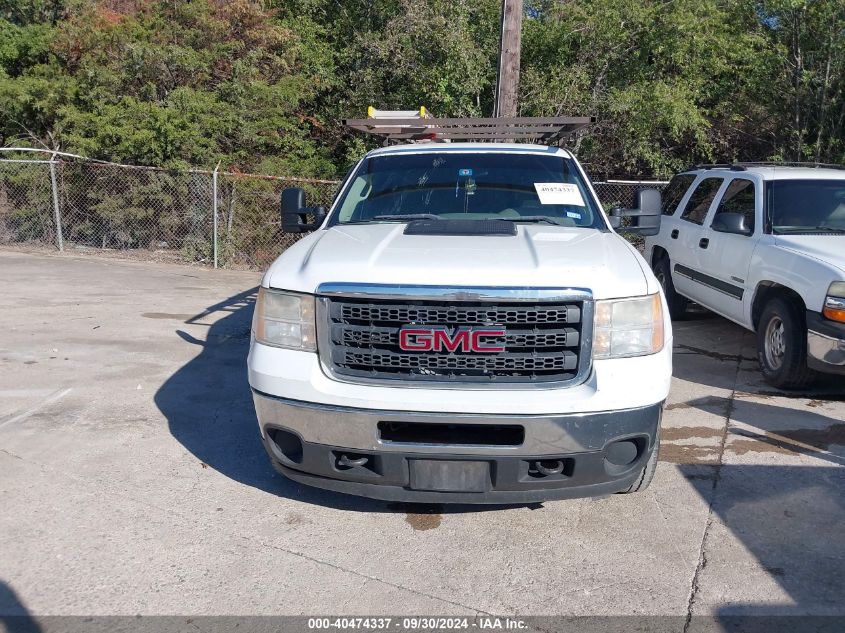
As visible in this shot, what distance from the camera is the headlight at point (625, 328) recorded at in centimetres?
351

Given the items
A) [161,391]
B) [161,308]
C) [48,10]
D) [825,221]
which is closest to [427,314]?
[161,391]

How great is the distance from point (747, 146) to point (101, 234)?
41.8 ft

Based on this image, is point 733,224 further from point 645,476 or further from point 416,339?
point 416,339

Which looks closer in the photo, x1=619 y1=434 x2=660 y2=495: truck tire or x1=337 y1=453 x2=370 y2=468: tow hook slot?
x1=337 y1=453 x2=370 y2=468: tow hook slot

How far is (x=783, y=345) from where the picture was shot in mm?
6234

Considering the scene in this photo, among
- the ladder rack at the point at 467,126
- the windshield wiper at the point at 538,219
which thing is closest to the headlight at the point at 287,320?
Answer: the windshield wiper at the point at 538,219

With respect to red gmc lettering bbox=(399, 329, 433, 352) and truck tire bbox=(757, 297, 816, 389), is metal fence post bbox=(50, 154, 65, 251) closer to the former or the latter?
truck tire bbox=(757, 297, 816, 389)

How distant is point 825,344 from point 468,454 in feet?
11.7

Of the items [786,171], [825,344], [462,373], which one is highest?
[786,171]

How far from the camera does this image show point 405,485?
353 cm

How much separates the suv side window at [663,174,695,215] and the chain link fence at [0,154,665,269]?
3107 mm

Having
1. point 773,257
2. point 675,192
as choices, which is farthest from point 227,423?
point 675,192

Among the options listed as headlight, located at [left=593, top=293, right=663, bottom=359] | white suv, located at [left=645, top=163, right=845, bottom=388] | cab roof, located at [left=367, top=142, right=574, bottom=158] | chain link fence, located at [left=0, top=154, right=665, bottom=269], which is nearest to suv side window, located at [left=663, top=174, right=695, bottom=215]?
white suv, located at [left=645, top=163, right=845, bottom=388]

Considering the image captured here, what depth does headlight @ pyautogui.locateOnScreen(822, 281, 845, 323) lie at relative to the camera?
18.2 feet
